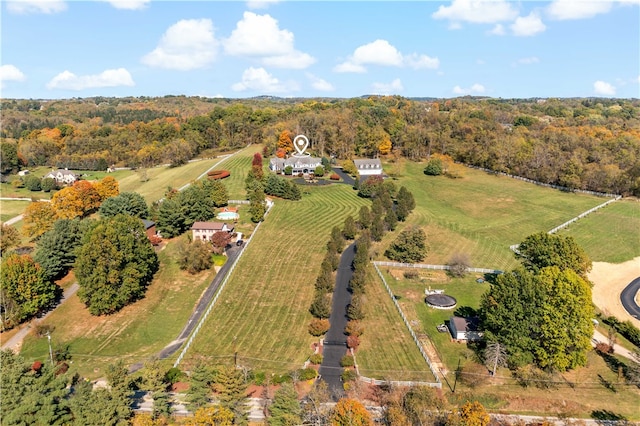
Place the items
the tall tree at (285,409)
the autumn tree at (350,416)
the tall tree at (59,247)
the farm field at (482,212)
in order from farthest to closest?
the farm field at (482,212)
the tall tree at (59,247)
the tall tree at (285,409)
the autumn tree at (350,416)

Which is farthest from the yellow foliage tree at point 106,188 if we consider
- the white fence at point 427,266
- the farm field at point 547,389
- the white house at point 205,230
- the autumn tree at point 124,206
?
the farm field at point 547,389

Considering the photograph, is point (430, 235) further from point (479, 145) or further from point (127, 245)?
point (479, 145)

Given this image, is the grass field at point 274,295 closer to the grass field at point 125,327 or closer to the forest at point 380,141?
the grass field at point 125,327

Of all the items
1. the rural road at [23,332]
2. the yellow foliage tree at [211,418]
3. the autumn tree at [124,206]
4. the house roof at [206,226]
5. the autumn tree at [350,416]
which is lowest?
the rural road at [23,332]

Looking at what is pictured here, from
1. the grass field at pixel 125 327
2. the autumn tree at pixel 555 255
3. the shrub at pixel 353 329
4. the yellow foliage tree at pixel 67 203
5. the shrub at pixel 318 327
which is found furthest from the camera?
the yellow foliage tree at pixel 67 203

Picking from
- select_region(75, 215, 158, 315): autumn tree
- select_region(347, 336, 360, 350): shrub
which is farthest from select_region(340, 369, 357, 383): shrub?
select_region(75, 215, 158, 315): autumn tree

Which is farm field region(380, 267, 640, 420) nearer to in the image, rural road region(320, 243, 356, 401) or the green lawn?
rural road region(320, 243, 356, 401)

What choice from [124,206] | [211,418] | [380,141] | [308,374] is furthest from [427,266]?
[380,141]
